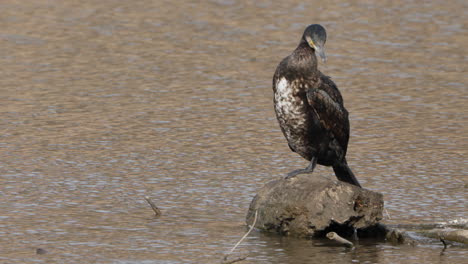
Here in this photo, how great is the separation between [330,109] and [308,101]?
240mm

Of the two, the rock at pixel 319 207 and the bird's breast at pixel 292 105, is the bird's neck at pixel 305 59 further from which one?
the rock at pixel 319 207

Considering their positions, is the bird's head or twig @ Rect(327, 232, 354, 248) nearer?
twig @ Rect(327, 232, 354, 248)

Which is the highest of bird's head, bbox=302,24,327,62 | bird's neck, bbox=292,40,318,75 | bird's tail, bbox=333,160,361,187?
bird's head, bbox=302,24,327,62

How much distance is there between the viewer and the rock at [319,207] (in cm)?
937

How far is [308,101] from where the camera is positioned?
31.2 ft

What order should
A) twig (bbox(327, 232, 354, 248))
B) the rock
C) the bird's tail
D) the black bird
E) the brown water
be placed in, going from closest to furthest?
twig (bbox(327, 232, 354, 248))
the rock
the black bird
the brown water
the bird's tail

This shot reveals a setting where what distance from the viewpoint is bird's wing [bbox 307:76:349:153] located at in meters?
9.51

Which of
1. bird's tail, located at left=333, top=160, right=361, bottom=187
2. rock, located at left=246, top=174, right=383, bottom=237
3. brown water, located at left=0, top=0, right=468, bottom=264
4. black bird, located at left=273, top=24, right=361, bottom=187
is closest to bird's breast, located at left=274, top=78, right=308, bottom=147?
black bird, located at left=273, top=24, right=361, bottom=187

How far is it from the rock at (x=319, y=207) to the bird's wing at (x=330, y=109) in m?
0.46

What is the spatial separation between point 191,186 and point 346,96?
16.2 feet

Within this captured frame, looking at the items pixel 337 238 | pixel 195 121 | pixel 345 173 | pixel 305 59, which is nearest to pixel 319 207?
pixel 337 238

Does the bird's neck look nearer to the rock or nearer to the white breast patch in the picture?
the white breast patch

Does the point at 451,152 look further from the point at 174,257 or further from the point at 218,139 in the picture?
the point at 174,257

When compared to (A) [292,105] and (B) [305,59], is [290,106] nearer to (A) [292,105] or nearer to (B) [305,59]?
(A) [292,105]
